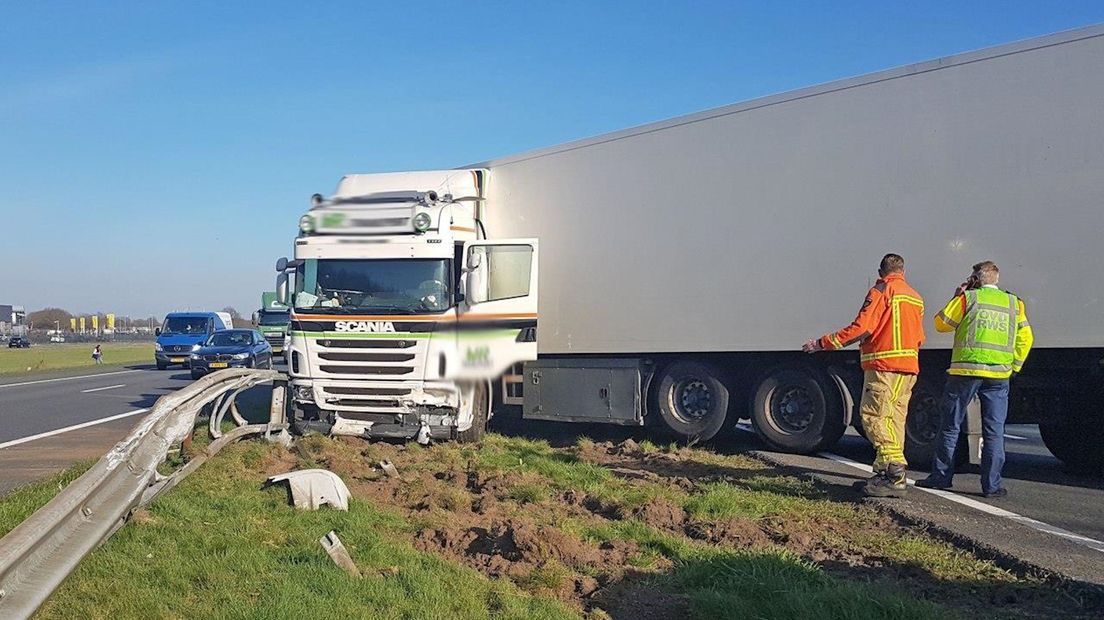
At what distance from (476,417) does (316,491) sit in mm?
4207

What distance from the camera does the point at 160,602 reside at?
4.56 metres

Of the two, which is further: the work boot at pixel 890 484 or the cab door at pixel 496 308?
the cab door at pixel 496 308

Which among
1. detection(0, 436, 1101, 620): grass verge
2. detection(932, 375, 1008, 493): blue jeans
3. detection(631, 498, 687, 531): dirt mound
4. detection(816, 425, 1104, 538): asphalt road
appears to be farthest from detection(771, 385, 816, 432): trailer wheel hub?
detection(631, 498, 687, 531): dirt mound

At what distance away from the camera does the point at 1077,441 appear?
912 cm

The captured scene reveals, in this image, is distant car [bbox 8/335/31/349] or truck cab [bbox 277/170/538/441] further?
distant car [bbox 8/335/31/349]

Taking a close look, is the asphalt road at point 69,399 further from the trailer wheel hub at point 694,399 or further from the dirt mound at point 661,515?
the dirt mound at point 661,515

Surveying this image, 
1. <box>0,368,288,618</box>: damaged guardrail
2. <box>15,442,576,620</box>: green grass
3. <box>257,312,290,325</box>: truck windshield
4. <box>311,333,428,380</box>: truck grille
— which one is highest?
<box>257,312,290,325</box>: truck windshield

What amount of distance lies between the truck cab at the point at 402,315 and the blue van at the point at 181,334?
20.8 m

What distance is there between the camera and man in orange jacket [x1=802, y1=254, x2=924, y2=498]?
291 inches

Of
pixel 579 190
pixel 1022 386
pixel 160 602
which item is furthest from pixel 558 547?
pixel 579 190

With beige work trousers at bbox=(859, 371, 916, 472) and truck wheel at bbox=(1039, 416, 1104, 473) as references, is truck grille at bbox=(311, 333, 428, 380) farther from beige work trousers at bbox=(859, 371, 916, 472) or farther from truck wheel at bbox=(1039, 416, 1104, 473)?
truck wheel at bbox=(1039, 416, 1104, 473)

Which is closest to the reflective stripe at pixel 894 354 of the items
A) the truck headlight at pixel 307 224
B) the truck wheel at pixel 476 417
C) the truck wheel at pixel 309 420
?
the truck wheel at pixel 476 417

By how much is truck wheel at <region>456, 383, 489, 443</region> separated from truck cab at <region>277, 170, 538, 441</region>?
0.7 inches

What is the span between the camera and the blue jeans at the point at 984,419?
24.3 ft
